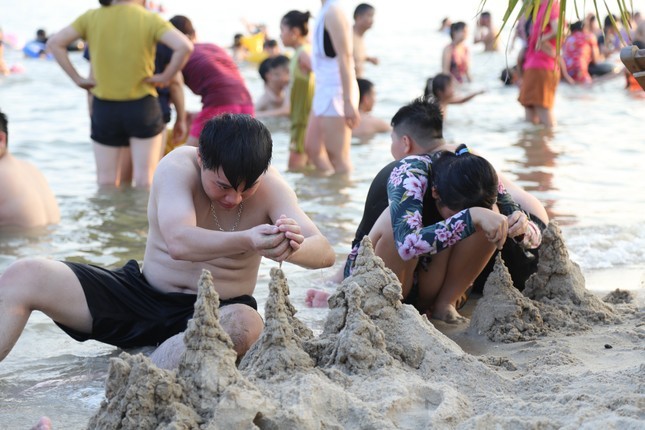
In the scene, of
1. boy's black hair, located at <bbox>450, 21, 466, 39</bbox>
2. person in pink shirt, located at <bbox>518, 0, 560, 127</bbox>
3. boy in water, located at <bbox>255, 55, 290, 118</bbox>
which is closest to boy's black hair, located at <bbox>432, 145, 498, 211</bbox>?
person in pink shirt, located at <bbox>518, 0, 560, 127</bbox>

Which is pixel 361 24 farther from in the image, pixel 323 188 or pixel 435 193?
pixel 435 193

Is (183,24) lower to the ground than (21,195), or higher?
higher

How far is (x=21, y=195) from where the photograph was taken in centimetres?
582

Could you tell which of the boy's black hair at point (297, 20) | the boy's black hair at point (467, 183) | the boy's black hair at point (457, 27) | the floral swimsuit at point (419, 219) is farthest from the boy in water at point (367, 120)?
the boy's black hair at point (467, 183)

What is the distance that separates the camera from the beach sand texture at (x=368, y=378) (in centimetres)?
248

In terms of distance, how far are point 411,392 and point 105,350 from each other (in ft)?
6.05

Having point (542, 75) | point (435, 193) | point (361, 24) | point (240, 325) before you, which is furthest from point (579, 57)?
point (240, 325)

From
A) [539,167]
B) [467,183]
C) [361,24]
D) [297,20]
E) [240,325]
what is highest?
[297,20]

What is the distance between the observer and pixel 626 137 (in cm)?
1068

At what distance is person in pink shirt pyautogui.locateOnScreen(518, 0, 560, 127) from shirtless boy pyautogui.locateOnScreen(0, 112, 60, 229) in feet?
19.7

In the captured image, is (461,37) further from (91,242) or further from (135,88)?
(91,242)

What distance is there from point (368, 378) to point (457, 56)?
542 inches

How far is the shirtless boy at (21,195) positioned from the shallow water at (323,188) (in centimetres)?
13

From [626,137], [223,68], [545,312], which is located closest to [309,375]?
[545,312]
